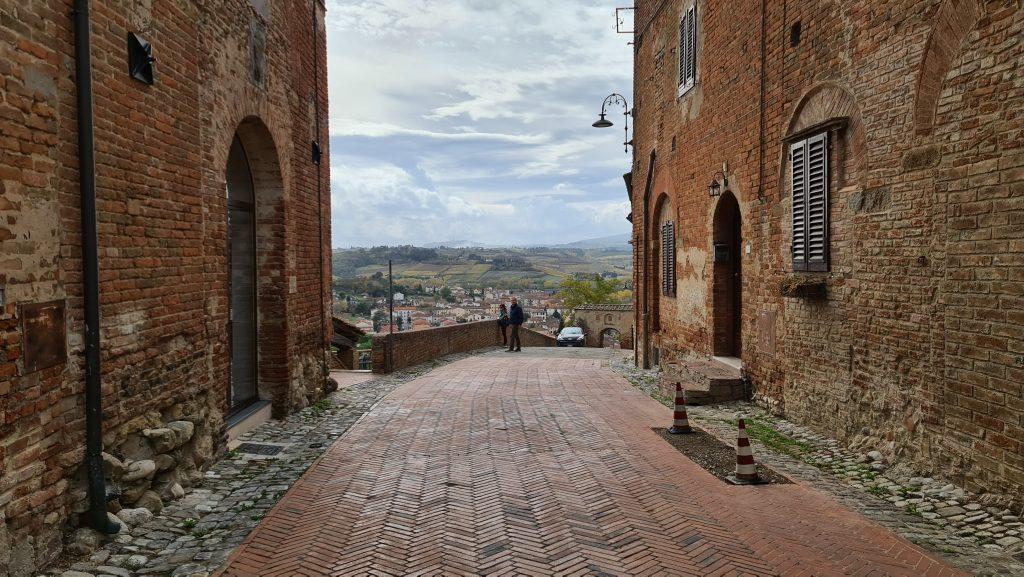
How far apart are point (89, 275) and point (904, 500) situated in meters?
6.94

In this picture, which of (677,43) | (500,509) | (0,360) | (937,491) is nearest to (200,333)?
(0,360)

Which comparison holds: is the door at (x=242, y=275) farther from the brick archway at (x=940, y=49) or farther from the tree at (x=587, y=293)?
the tree at (x=587, y=293)

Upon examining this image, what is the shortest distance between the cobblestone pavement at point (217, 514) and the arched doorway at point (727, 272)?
6.82 metres

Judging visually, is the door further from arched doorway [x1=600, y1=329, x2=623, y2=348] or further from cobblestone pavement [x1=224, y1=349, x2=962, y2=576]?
arched doorway [x1=600, y1=329, x2=623, y2=348]

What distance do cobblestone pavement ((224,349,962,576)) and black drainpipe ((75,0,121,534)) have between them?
1.15m

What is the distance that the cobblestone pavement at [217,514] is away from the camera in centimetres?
455

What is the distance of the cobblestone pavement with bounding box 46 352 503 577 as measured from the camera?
4.55 m

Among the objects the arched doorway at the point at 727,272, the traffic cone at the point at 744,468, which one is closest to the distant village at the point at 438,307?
the arched doorway at the point at 727,272

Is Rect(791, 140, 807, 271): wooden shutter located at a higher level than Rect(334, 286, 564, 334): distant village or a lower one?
higher

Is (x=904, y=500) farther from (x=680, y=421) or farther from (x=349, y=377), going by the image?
(x=349, y=377)

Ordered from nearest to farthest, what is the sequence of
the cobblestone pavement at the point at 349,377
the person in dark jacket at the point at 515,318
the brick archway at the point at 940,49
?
the brick archway at the point at 940,49
the cobblestone pavement at the point at 349,377
the person in dark jacket at the point at 515,318

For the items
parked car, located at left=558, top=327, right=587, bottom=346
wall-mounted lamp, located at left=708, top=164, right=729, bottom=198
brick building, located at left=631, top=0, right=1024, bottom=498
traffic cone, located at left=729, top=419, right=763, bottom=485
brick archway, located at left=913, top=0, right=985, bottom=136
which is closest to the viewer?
brick building, located at left=631, top=0, right=1024, bottom=498

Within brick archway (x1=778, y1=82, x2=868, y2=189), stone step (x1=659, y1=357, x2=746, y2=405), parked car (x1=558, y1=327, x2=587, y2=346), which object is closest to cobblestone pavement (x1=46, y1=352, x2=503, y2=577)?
stone step (x1=659, y1=357, x2=746, y2=405)

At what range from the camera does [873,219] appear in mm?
7066
